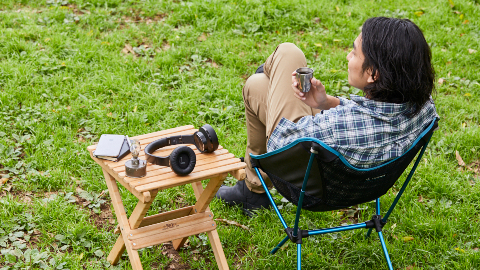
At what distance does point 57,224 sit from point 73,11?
3.42 m

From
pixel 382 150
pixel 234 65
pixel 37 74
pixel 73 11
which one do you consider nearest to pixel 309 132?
pixel 382 150

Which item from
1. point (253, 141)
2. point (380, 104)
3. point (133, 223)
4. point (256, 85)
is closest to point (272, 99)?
point (256, 85)

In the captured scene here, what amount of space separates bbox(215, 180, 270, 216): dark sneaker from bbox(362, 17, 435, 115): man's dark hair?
4.39ft

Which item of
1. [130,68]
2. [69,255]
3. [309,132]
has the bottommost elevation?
[69,255]

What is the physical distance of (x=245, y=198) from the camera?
346cm

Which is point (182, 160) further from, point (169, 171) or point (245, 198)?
point (245, 198)

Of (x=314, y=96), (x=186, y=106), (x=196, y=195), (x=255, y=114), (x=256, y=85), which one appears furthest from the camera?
(x=186, y=106)

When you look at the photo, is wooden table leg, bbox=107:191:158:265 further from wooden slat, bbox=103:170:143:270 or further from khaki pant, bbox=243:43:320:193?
khaki pant, bbox=243:43:320:193

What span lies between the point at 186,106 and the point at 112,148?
198cm

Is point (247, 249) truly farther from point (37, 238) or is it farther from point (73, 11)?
point (73, 11)

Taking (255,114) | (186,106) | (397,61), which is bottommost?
(186,106)

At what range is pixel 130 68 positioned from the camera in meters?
4.94

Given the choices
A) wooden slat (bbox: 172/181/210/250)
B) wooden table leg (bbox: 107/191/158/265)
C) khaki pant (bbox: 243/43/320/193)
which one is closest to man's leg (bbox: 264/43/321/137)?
khaki pant (bbox: 243/43/320/193)

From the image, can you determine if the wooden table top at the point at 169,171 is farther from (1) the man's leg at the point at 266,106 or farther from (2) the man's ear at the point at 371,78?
(2) the man's ear at the point at 371,78
